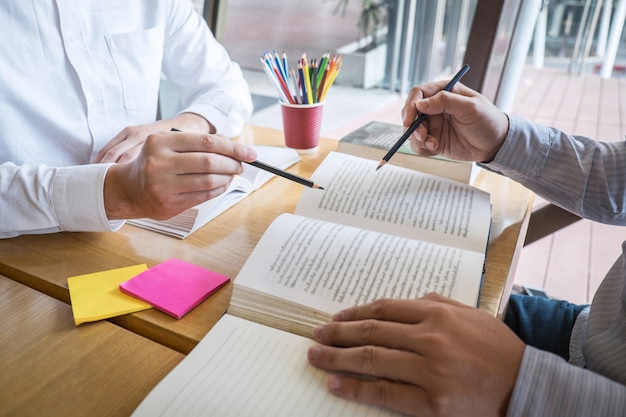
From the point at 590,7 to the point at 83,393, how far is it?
2299 millimetres

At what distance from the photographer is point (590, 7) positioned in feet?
6.61

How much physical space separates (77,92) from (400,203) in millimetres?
699

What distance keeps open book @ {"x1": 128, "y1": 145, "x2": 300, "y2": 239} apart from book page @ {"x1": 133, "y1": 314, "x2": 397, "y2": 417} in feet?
0.94

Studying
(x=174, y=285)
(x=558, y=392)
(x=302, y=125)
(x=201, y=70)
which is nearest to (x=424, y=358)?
(x=558, y=392)

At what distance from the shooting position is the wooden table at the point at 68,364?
48cm

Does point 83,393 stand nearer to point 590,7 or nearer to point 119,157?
point 119,157

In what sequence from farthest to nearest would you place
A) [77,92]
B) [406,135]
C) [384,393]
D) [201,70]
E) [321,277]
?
[201,70] → [77,92] → [406,135] → [321,277] → [384,393]

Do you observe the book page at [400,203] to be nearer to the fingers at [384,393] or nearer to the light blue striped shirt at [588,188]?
the light blue striped shirt at [588,188]

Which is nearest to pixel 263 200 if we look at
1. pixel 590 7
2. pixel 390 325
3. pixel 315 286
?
pixel 315 286

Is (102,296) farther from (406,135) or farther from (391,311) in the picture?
(406,135)

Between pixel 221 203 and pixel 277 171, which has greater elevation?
pixel 277 171

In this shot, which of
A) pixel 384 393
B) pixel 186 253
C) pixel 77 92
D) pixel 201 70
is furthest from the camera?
pixel 201 70

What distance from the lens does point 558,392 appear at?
A: 51 centimetres

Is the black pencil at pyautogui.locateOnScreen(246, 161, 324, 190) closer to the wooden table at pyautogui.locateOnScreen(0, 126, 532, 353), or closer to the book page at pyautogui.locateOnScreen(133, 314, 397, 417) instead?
the wooden table at pyautogui.locateOnScreen(0, 126, 532, 353)
